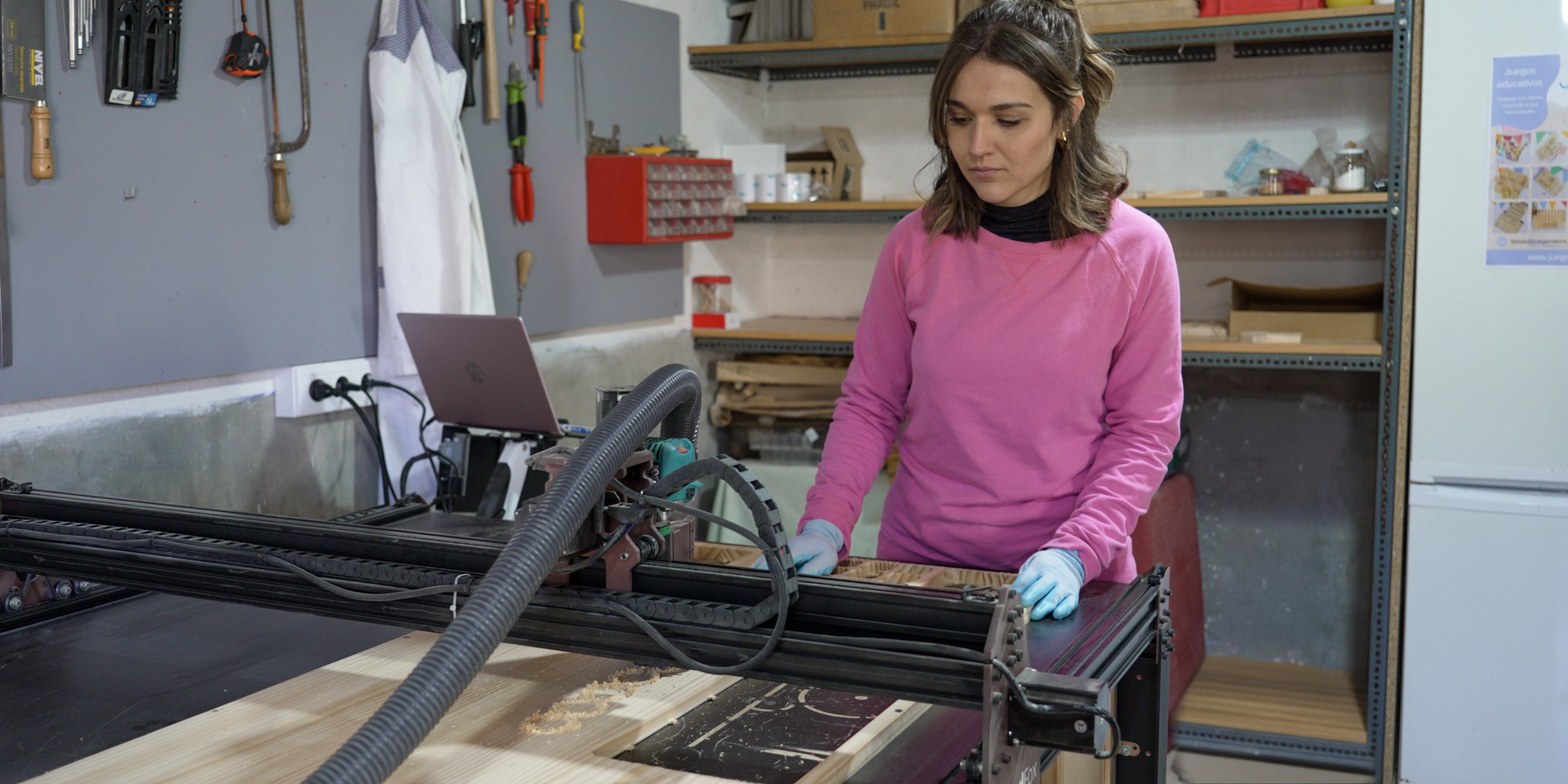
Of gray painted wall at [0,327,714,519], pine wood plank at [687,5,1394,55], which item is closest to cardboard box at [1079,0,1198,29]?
pine wood plank at [687,5,1394,55]

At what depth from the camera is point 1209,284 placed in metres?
3.28

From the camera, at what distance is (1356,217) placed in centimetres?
292

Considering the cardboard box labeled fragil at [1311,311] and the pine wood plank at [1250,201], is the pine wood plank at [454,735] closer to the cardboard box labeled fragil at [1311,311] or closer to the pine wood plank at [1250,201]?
the pine wood plank at [1250,201]

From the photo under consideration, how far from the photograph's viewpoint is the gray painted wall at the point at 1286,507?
3.38m

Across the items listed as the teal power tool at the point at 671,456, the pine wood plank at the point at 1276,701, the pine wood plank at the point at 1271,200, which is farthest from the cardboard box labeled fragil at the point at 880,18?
the teal power tool at the point at 671,456

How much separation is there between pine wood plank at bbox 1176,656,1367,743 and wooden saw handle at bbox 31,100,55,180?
2.79 metres

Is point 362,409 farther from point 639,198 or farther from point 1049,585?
point 1049,585

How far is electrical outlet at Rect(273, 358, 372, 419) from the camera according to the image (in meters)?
2.22

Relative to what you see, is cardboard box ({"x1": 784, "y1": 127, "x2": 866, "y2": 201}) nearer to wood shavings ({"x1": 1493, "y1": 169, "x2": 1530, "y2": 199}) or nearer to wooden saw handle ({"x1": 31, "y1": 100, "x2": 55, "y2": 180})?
wood shavings ({"x1": 1493, "y1": 169, "x2": 1530, "y2": 199})

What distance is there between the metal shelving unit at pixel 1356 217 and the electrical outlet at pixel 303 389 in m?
1.54

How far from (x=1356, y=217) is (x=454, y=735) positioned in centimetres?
261

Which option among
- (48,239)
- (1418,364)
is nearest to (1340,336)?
(1418,364)

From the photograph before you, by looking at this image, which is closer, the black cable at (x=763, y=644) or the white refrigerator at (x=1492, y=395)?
the black cable at (x=763, y=644)

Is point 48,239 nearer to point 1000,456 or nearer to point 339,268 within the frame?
point 339,268
